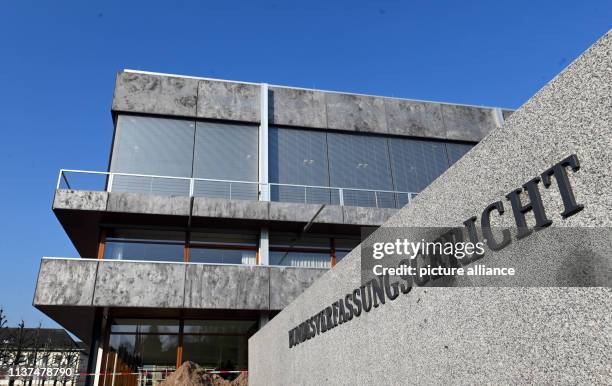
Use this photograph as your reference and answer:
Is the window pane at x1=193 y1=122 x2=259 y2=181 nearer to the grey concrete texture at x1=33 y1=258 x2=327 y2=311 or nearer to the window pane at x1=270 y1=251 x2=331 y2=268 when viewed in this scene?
the window pane at x1=270 y1=251 x2=331 y2=268

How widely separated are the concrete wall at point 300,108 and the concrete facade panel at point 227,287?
290 inches

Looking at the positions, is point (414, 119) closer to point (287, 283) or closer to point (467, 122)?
point (467, 122)

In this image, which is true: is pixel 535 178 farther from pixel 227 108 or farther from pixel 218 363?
pixel 227 108

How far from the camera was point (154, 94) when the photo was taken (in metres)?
20.9

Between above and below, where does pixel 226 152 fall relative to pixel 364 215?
above

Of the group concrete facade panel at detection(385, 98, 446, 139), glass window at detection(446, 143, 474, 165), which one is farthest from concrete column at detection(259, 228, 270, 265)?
glass window at detection(446, 143, 474, 165)

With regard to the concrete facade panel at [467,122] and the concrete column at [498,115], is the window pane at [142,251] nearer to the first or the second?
the concrete facade panel at [467,122]

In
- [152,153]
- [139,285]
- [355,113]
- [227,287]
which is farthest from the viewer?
[355,113]

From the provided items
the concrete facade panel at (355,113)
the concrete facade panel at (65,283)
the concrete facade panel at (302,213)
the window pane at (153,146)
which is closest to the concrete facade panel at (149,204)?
the window pane at (153,146)

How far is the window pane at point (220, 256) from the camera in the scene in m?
18.3

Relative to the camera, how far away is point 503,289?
11.9ft

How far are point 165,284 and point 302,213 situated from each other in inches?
228

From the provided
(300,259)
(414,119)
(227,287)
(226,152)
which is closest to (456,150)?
(414,119)

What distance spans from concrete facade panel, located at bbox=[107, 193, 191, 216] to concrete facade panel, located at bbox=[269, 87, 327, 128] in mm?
6168
